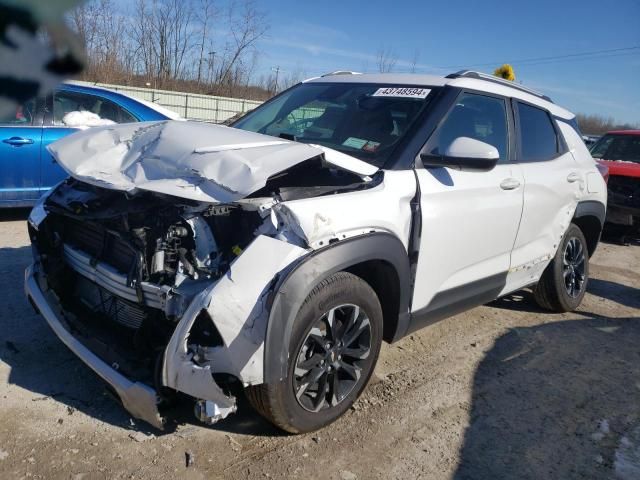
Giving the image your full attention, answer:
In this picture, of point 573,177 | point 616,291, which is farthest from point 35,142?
point 616,291

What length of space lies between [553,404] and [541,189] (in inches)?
61.3

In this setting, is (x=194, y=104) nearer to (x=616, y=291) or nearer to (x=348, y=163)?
(x=616, y=291)

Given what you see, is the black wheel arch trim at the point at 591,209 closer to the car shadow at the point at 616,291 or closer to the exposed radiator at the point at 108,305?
the car shadow at the point at 616,291

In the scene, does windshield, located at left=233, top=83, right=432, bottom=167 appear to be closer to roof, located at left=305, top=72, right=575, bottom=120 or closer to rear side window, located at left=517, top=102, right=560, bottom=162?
roof, located at left=305, top=72, right=575, bottom=120

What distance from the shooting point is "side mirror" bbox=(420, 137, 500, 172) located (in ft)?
9.55

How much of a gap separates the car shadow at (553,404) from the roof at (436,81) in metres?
1.88

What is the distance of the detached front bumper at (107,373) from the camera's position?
221 cm

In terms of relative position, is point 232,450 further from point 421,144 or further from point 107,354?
point 421,144

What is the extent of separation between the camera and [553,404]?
3.26 meters

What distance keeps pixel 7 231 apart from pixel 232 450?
4.43 m

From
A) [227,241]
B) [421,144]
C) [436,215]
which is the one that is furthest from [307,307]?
[421,144]

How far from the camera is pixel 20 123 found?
19.1 feet

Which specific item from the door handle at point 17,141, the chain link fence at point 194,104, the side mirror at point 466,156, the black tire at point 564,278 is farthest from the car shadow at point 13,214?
the chain link fence at point 194,104

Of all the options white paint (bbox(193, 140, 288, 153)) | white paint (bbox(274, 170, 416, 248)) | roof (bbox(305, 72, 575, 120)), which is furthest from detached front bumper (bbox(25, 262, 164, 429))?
roof (bbox(305, 72, 575, 120))
